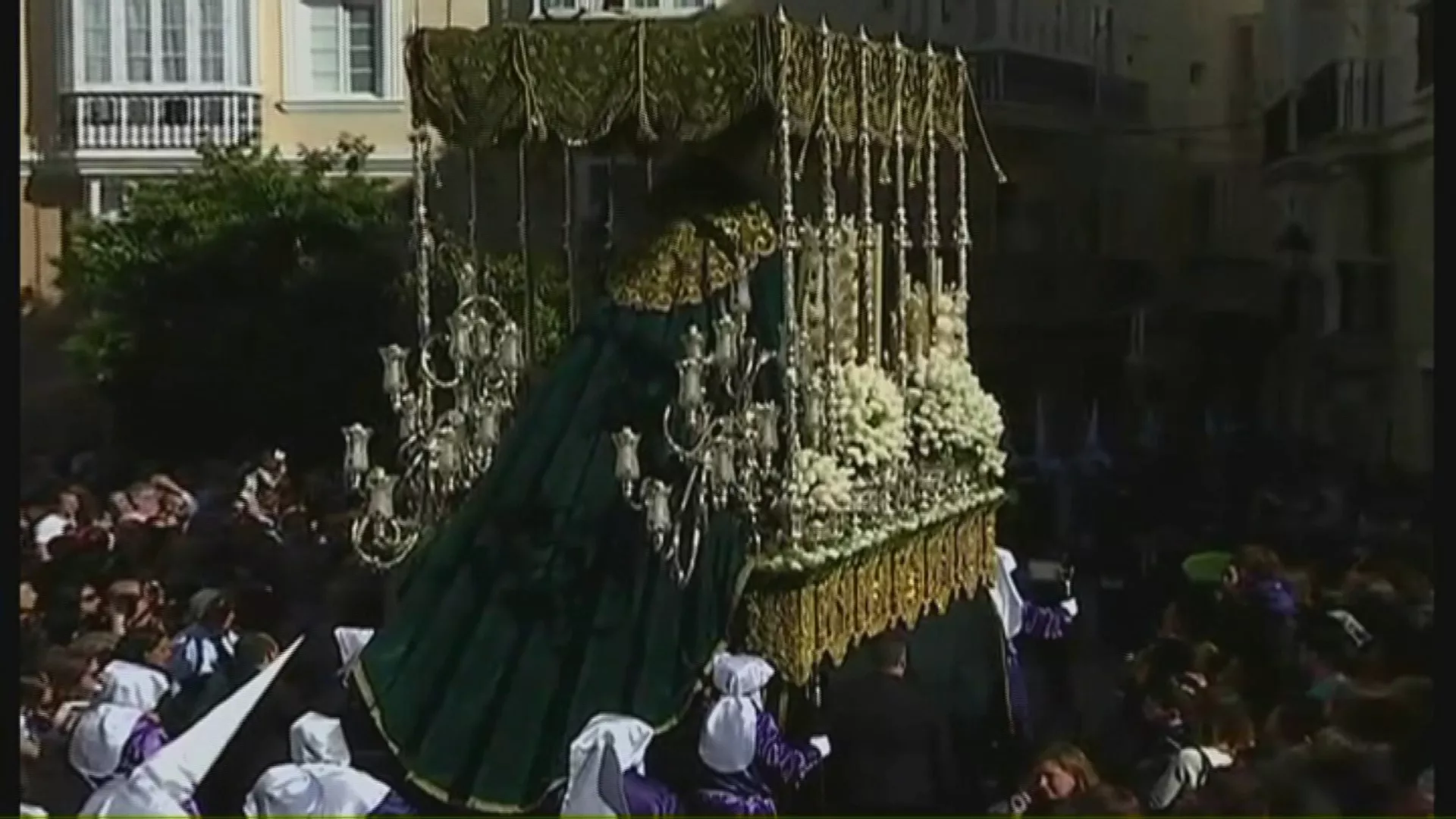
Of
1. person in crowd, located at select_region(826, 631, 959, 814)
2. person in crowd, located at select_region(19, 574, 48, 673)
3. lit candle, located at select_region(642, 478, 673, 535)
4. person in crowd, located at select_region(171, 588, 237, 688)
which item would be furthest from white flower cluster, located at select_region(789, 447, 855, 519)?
person in crowd, located at select_region(19, 574, 48, 673)

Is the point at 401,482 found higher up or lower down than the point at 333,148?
lower down

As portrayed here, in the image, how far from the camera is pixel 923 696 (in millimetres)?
5285

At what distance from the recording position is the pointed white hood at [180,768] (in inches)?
203

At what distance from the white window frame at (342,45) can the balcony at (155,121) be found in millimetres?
75

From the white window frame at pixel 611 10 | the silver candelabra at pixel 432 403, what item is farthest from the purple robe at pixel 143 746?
→ the white window frame at pixel 611 10

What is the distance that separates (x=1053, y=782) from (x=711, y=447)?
889mm

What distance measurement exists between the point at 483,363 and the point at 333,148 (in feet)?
1.54

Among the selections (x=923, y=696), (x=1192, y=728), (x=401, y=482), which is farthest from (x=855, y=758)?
(x=401, y=482)

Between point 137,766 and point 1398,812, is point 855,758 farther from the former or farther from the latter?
point 137,766

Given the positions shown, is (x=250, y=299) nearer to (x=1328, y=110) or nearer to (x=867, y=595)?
(x=867, y=595)

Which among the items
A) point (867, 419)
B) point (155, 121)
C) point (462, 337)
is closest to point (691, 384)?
point (867, 419)

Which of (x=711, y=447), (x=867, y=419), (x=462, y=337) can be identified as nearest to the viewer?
(x=711, y=447)

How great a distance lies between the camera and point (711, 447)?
4.99 m

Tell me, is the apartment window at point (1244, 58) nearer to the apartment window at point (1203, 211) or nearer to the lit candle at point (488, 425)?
the apartment window at point (1203, 211)
